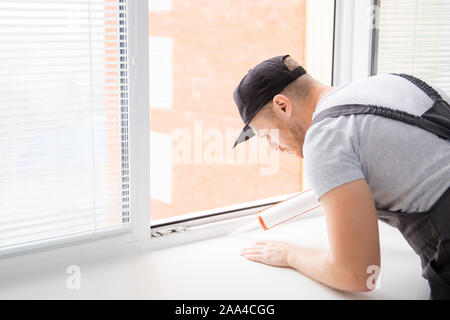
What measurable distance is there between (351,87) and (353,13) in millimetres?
839

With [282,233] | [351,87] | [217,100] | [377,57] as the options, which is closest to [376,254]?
[351,87]

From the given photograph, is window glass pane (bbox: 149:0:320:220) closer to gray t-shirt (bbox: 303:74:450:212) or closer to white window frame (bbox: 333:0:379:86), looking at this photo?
white window frame (bbox: 333:0:379:86)

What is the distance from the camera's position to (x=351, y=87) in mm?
1168

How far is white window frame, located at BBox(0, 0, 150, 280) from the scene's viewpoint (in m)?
1.31

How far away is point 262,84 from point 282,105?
7 centimetres

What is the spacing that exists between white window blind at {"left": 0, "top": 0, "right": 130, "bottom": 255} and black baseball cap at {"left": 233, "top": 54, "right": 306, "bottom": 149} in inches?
12.7

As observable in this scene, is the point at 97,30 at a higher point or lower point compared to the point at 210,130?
higher

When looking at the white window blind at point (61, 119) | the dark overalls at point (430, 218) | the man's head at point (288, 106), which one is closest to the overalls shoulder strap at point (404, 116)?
the dark overalls at point (430, 218)

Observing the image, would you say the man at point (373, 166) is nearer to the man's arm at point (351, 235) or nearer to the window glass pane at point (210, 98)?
the man's arm at point (351, 235)

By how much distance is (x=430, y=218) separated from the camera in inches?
43.8

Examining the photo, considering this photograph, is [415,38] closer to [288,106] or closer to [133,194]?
[288,106]

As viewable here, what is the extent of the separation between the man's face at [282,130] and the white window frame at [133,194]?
Result: 0.31 metres

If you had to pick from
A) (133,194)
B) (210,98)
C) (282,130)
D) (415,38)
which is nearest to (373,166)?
(282,130)
